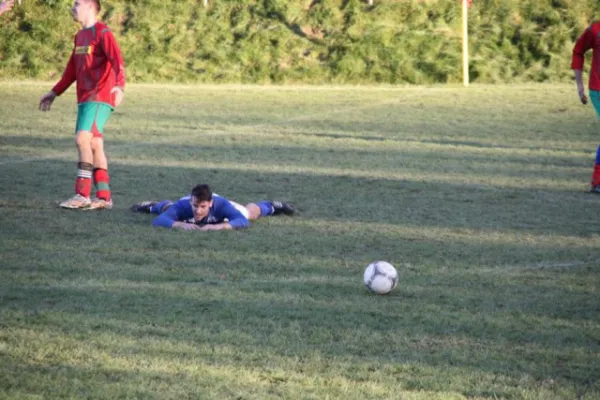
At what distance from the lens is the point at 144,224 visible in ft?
27.4

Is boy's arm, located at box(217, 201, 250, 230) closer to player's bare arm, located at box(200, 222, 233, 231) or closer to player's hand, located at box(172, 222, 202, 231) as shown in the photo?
player's bare arm, located at box(200, 222, 233, 231)

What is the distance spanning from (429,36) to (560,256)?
1811 centimetres

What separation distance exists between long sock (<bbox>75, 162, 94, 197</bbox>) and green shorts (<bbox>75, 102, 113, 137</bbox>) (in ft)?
1.07

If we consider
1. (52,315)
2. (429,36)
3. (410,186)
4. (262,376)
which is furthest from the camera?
(429,36)

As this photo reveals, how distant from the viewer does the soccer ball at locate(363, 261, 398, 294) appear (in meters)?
5.96

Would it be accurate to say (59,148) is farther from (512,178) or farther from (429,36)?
(429,36)

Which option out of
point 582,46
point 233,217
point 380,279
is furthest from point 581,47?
point 380,279

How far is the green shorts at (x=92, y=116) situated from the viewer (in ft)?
30.3

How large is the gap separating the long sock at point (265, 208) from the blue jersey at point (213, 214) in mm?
416

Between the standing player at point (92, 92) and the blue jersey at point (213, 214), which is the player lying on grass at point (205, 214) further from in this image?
the standing player at point (92, 92)

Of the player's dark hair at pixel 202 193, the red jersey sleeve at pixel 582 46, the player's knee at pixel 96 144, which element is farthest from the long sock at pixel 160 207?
the red jersey sleeve at pixel 582 46

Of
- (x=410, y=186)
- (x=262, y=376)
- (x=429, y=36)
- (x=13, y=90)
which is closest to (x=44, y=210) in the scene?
(x=410, y=186)

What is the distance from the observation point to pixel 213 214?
8273 mm

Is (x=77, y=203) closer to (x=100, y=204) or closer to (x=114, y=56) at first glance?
(x=100, y=204)
